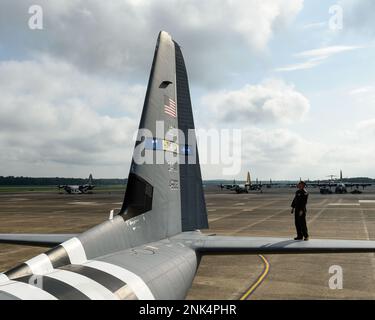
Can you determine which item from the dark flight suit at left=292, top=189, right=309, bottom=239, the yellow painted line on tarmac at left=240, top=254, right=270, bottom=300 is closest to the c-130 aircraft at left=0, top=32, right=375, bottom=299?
the dark flight suit at left=292, top=189, right=309, bottom=239

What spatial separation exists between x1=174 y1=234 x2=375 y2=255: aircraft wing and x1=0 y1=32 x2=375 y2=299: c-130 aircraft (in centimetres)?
2

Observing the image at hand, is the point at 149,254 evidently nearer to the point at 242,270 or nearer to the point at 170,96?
the point at 170,96

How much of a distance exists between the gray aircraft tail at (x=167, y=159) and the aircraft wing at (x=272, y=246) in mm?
1028

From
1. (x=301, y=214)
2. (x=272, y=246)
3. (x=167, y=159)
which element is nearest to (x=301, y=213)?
(x=301, y=214)

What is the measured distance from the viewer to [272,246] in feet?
23.0

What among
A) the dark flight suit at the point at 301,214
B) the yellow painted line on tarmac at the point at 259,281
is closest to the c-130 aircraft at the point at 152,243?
the dark flight suit at the point at 301,214

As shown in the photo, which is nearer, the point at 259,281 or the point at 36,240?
the point at 36,240

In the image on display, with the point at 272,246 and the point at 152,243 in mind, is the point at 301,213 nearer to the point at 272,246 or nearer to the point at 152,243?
the point at 272,246

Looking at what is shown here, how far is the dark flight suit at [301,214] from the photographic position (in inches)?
374

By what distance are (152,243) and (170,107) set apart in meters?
3.22

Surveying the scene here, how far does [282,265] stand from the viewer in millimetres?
13422

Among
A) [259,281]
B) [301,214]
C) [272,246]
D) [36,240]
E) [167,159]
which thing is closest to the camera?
[272,246]

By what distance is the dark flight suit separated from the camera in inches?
374
